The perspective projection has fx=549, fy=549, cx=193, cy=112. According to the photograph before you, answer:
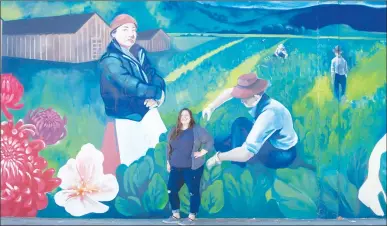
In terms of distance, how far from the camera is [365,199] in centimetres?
850

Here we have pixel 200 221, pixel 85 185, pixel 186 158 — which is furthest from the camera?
pixel 85 185

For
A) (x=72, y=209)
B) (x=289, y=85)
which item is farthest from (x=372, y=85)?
(x=72, y=209)

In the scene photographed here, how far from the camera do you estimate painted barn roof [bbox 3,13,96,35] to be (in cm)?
844

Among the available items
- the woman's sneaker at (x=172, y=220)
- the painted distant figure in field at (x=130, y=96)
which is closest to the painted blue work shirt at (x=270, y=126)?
the painted distant figure in field at (x=130, y=96)

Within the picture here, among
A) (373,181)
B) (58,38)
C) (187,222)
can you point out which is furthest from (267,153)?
(58,38)

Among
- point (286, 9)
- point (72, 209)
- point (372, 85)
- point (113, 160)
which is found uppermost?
point (286, 9)

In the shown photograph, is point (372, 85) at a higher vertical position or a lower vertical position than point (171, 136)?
higher

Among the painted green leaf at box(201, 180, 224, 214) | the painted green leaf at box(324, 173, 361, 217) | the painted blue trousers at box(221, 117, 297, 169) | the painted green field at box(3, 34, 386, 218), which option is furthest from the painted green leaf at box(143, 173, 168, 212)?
the painted green leaf at box(324, 173, 361, 217)

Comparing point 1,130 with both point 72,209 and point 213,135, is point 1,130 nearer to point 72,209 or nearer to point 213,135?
point 72,209

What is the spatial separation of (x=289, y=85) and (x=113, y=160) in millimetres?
2939

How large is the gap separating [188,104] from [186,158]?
837 mm

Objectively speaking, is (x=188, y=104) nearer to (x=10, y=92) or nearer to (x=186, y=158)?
(x=186, y=158)

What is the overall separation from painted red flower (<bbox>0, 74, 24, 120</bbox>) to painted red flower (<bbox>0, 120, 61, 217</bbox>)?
23 cm

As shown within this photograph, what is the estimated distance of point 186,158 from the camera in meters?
8.21
